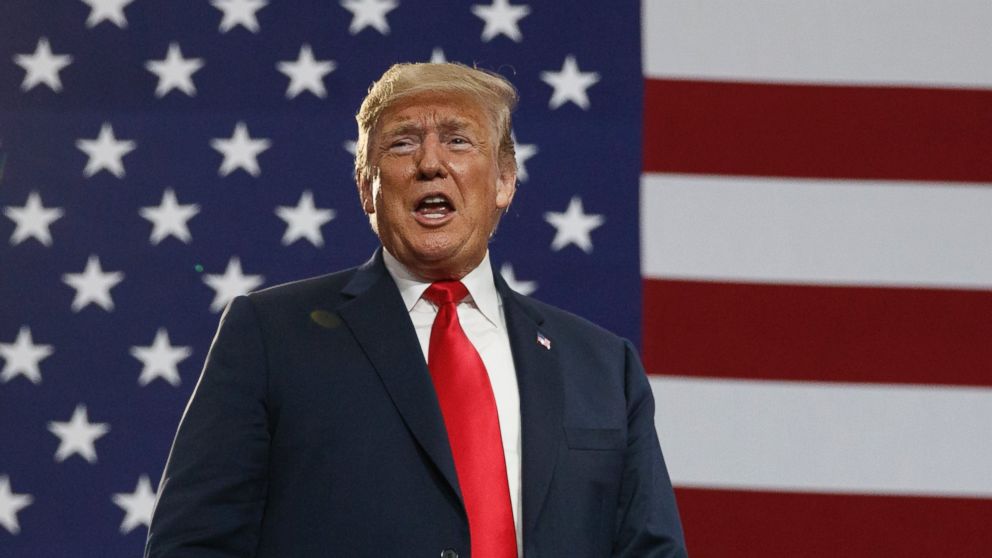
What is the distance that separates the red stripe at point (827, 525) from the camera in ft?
7.50

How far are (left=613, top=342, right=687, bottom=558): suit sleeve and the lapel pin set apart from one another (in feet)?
0.43

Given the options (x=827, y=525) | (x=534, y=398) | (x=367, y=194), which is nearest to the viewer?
(x=534, y=398)

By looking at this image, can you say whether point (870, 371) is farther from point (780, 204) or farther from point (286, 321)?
point (286, 321)

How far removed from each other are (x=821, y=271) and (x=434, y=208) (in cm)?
114

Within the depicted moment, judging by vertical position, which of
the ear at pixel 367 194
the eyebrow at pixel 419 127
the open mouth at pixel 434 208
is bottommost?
the open mouth at pixel 434 208

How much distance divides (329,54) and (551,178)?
51cm

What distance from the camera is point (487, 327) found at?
147cm

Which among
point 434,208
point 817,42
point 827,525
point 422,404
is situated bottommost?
point 827,525

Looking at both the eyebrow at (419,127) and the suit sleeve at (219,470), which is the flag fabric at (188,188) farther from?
the suit sleeve at (219,470)

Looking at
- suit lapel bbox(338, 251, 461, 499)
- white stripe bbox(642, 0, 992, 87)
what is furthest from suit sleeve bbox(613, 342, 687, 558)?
white stripe bbox(642, 0, 992, 87)

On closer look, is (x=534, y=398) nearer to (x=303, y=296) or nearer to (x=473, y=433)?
(x=473, y=433)

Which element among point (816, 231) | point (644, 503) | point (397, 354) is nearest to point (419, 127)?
point (397, 354)

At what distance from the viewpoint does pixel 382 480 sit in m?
1.29

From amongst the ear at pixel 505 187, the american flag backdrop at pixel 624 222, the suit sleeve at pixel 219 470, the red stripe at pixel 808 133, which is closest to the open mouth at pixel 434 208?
the ear at pixel 505 187
